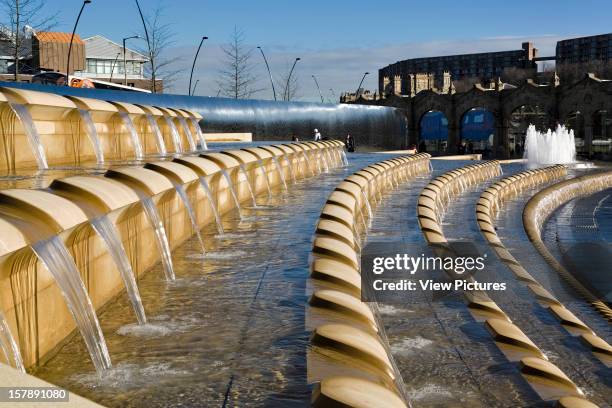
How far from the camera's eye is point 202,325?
5348 mm

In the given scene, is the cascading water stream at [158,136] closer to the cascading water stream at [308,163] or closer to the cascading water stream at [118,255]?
the cascading water stream at [308,163]

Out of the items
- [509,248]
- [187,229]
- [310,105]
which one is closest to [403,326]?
[187,229]

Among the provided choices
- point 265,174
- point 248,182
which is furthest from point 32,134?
point 265,174

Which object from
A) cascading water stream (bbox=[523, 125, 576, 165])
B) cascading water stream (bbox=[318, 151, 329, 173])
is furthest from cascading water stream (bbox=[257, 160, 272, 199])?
cascading water stream (bbox=[523, 125, 576, 165])

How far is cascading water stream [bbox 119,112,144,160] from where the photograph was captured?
12.5m

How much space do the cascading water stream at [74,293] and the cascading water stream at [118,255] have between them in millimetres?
495

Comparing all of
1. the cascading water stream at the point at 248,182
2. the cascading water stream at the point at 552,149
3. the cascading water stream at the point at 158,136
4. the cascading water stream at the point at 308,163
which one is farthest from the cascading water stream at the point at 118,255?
the cascading water stream at the point at 552,149

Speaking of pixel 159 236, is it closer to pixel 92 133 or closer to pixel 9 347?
pixel 9 347

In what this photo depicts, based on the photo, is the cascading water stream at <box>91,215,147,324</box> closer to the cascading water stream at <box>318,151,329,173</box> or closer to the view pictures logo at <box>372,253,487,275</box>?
the view pictures logo at <box>372,253,487,275</box>

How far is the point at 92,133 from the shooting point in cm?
1129

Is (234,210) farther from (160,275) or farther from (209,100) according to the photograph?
(209,100)

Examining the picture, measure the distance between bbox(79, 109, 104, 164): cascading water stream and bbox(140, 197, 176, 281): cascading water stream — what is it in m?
4.15

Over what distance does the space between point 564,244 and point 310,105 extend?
26.2 meters

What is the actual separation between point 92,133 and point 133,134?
1.58 metres
